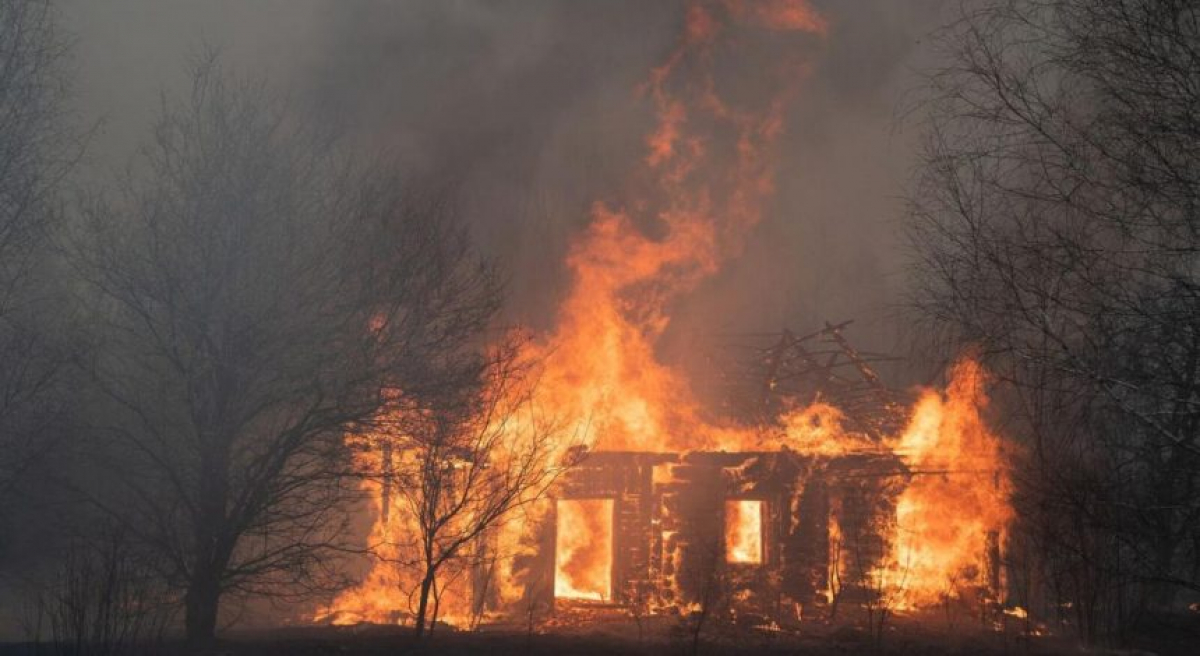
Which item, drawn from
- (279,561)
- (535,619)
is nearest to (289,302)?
(279,561)

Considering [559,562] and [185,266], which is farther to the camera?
[559,562]

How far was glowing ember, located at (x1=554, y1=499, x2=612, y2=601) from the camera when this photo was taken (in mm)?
18344

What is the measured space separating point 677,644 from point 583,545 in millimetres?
7814

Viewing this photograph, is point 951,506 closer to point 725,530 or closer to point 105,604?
point 725,530

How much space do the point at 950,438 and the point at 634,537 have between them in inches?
286

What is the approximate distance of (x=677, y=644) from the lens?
11.0 m

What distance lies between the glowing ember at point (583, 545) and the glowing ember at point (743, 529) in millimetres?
2772

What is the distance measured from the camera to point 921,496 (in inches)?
713

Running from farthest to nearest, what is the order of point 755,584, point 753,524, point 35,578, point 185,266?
point 753,524
point 755,584
point 35,578
point 185,266

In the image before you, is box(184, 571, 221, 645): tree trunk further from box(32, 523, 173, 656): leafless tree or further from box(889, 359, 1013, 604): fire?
box(889, 359, 1013, 604): fire

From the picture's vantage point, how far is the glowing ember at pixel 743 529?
61.1ft

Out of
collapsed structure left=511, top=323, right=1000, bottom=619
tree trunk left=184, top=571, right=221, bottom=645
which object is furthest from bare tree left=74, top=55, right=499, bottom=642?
collapsed structure left=511, top=323, right=1000, bottom=619

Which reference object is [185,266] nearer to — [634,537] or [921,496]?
[634,537]

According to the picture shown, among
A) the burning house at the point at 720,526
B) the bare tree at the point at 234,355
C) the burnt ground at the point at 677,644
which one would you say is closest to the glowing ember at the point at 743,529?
the burning house at the point at 720,526
